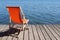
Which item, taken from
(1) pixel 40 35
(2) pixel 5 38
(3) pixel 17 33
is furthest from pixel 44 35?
(2) pixel 5 38

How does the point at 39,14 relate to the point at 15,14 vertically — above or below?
below

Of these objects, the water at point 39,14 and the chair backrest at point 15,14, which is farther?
the water at point 39,14

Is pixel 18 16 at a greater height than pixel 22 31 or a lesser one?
greater

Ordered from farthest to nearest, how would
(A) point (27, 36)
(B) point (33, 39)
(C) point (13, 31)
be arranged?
(C) point (13, 31), (A) point (27, 36), (B) point (33, 39)

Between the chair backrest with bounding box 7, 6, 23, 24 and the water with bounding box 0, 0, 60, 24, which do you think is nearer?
the chair backrest with bounding box 7, 6, 23, 24

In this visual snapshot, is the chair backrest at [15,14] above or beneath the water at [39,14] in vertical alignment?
above

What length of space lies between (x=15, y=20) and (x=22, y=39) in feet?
3.25

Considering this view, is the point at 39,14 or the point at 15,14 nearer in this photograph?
the point at 15,14

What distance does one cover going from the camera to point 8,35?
6.29 metres

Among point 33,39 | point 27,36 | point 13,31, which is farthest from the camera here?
point 13,31

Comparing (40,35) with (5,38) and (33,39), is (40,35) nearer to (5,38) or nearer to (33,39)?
(33,39)

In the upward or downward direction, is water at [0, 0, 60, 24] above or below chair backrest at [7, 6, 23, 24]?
below

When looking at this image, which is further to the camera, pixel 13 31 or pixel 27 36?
pixel 13 31

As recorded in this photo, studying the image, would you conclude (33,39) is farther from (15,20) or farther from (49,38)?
(15,20)
